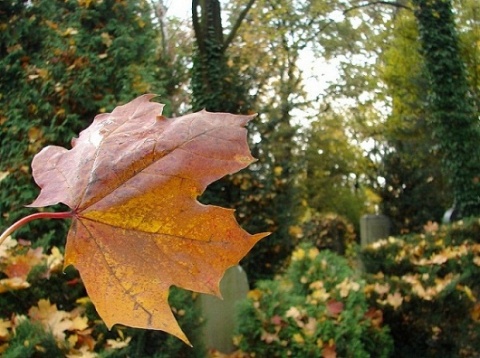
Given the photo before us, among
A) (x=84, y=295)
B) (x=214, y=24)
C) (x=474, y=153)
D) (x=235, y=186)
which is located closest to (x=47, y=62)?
(x=84, y=295)

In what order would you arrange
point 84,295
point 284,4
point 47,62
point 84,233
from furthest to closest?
point 284,4 → point 47,62 → point 84,295 → point 84,233

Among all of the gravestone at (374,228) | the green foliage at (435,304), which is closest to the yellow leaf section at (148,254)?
the green foliage at (435,304)

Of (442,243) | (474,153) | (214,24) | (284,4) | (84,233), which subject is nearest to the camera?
(84,233)

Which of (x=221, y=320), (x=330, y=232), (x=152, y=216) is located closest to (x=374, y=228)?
(x=330, y=232)

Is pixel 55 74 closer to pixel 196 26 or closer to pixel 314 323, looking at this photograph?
pixel 314 323

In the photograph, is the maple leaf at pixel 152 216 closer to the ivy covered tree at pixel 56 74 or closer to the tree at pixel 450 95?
the ivy covered tree at pixel 56 74

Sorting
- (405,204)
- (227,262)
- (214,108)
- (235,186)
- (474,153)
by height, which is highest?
(227,262)

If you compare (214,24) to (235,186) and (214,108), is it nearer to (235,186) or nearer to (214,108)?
(214,108)
